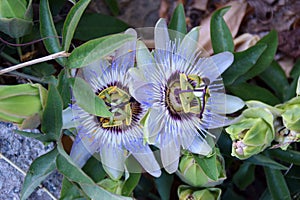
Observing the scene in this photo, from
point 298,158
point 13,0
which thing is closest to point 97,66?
point 13,0

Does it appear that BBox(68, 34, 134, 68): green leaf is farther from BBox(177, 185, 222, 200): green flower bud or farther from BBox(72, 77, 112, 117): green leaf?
BBox(177, 185, 222, 200): green flower bud

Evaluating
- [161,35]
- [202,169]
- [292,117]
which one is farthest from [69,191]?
[292,117]

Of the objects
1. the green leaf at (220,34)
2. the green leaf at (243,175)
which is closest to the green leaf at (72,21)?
the green leaf at (220,34)

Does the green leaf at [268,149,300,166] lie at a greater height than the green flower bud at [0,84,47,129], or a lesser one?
lesser

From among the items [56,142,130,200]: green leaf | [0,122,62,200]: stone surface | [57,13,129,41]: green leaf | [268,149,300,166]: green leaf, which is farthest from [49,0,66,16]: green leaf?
[268,149,300,166]: green leaf

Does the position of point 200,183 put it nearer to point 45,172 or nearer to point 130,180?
point 130,180

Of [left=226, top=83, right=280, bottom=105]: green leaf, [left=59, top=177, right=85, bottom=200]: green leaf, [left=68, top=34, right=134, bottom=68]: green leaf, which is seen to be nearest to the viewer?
[left=68, top=34, right=134, bottom=68]: green leaf
